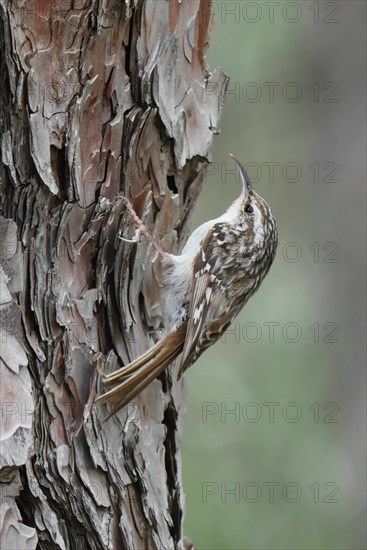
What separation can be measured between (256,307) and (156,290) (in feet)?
7.64

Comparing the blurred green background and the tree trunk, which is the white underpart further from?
the blurred green background

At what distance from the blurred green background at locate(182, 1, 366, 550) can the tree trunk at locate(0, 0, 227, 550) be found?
2022 millimetres

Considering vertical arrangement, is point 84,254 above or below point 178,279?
above

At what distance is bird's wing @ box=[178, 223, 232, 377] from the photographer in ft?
10.3

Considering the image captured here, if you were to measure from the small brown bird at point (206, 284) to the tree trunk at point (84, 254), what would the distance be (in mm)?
76

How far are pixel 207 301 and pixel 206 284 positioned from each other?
0.09m

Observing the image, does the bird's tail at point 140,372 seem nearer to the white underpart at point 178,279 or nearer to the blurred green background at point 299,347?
the white underpart at point 178,279

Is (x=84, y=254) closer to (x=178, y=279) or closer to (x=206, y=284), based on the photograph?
(x=178, y=279)

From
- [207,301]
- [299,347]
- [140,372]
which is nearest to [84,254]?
[140,372]

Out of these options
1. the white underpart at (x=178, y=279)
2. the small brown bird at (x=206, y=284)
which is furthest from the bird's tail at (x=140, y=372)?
the white underpart at (x=178, y=279)

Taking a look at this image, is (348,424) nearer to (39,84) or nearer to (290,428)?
(290,428)

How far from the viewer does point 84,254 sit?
279cm

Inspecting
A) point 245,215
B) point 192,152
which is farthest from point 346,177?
point 192,152

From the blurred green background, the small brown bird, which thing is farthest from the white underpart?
the blurred green background
